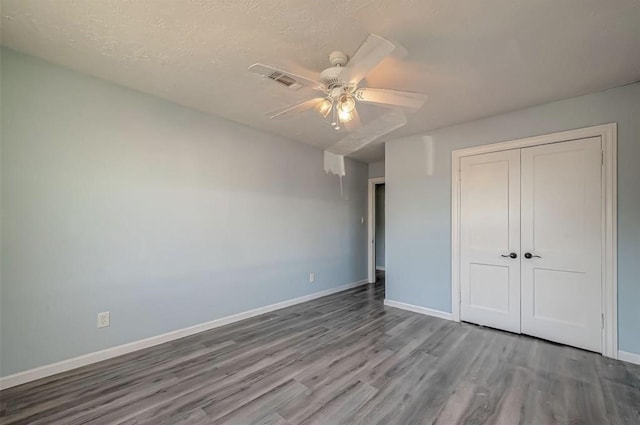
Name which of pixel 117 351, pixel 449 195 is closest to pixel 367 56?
pixel 449 195

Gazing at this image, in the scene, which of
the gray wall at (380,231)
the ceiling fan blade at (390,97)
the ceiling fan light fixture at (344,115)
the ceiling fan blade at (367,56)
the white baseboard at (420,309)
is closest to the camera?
the ceiling fan blade at (367,56)

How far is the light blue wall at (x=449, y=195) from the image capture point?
8.23 ft

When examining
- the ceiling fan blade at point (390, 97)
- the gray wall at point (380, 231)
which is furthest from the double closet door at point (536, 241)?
the gray wall at point (380, 231)

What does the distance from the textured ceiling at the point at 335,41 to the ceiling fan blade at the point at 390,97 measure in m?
0.32

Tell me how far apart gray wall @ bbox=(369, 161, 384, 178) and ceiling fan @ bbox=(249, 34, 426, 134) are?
3.28 metres

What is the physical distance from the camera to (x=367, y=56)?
63.6 inches

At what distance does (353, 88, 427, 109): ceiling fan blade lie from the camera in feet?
6.47

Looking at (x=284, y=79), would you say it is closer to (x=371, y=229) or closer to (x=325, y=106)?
(x=325, y=106)

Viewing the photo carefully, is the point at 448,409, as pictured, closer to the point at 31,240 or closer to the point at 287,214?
the point at 287,214

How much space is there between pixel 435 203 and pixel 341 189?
5.98 ft

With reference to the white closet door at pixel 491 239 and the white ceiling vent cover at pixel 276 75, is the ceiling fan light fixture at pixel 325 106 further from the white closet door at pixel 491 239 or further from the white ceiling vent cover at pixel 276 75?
the white closet door at pixel 491 239

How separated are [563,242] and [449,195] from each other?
1.24 m

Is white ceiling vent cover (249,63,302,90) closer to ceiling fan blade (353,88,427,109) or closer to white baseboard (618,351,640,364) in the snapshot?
ceiling fan blade (353,88,427,109)

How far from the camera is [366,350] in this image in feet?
8.98
